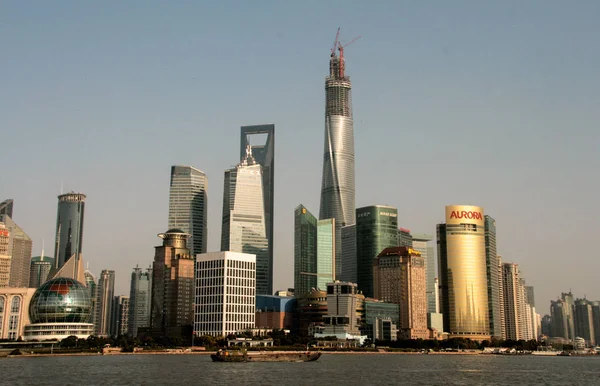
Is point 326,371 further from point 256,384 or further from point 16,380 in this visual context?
point 16,380

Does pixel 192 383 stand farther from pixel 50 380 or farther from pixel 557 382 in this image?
pixel 557 382

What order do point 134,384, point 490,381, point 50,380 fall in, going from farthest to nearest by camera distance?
point 490,381 → point 50,380 → point 134,384

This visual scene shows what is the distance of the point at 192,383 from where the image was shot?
130625mm

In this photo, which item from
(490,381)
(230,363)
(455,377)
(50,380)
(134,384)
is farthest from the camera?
(230,363)

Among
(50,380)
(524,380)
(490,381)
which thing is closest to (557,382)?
(524,380)

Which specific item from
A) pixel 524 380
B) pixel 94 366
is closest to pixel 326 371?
pixel 524 380

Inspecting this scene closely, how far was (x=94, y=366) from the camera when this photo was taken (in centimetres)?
18250

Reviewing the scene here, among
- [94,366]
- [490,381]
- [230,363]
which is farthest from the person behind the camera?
[230,363]

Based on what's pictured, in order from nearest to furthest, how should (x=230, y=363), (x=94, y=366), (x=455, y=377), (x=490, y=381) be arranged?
(x=490, y=381) < (x=455, y=377) < (x=94, y=366) < (x=230, y=363)

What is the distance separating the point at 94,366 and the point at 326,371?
59.7 metres

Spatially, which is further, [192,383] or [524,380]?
[524,380]

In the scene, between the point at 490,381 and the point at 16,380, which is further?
the point at 490,381

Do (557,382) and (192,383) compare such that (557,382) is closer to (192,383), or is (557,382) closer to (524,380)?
(524,380)

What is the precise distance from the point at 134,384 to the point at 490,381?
7207cm
